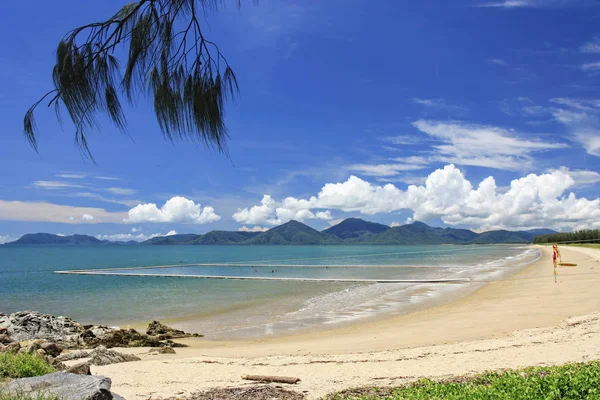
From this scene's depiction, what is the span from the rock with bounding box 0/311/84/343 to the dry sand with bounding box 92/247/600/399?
3.16 meters

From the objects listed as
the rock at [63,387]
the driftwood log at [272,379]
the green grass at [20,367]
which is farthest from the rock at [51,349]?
the rock at [63,387]

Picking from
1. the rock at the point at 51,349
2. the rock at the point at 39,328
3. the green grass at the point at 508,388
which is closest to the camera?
the green grass at the point at 508,388

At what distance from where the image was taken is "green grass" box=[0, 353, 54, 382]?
543 centimetres

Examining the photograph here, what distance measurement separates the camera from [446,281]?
26.4 metres

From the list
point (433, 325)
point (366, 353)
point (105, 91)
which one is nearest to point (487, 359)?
point (366, 353)

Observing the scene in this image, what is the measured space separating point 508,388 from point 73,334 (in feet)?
38.5

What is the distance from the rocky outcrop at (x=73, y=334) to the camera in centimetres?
1124

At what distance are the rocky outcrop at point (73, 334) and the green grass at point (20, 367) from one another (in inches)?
213

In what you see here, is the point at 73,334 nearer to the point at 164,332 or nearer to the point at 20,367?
the point at 164,332

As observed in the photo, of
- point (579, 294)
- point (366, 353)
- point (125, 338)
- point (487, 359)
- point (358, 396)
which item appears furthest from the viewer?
point (579, 294)

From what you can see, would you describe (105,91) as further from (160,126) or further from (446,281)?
(446,281)

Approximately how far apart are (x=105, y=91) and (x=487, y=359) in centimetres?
696

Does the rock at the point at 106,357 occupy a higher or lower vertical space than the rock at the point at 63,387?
lower

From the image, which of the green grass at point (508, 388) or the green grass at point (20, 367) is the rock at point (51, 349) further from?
the green grass at point (508, 388)
